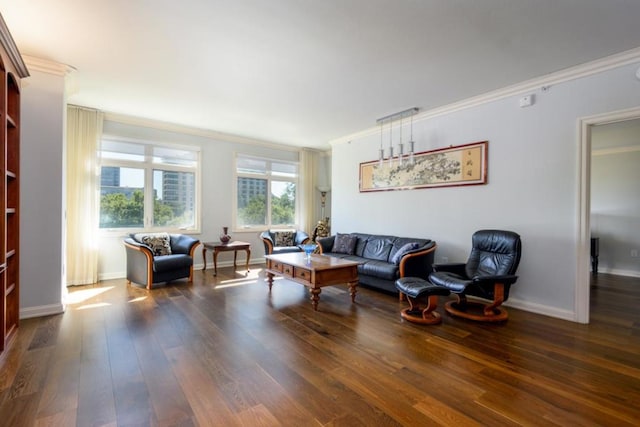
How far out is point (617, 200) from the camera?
584 centimetres

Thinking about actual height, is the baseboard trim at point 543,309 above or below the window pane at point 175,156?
below

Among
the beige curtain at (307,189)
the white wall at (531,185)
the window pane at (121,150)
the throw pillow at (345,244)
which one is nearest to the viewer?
the white wall at (531,185)

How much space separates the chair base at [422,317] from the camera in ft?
10.5

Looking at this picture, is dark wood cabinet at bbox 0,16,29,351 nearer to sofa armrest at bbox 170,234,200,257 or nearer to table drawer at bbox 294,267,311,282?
sofa armrest at bbox 170,234,200,257

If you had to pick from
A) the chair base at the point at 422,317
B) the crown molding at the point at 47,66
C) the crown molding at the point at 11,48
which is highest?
the crown molding at the point at 47,66

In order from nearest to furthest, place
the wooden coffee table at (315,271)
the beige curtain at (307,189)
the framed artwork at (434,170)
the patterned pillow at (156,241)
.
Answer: the wooden coffee table at (315,271) < the framed artwork at (434,170) < the patterned pillow at (156,241) < the beige curtain at (307,189)

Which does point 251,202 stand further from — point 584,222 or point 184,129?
point 584,222

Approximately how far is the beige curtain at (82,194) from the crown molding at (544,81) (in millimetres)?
5181

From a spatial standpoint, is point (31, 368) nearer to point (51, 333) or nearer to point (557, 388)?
point (51, 333)

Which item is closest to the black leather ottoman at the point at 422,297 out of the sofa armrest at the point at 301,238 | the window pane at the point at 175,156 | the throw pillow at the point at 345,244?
the throw pillow at the point at 345,244

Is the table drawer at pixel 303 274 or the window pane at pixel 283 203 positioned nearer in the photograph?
the table drawer at pixel 303 274

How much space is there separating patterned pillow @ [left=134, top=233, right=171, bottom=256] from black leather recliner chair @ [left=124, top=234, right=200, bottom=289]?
5cm

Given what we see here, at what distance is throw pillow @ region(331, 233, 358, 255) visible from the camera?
551cm

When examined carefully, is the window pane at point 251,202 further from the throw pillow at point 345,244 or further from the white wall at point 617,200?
the white wall at point 617,200
